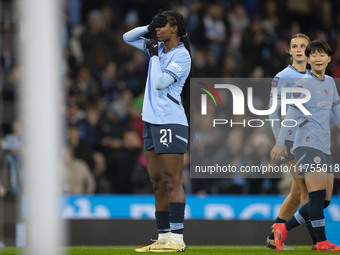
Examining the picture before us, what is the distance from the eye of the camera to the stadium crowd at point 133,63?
9.12 meters

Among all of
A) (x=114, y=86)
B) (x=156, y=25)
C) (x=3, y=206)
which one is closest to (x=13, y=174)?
(x=3, y=206)

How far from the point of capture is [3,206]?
6.39 m

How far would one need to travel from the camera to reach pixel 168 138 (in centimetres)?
536

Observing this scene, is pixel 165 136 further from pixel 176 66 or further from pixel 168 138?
pixel 176 66

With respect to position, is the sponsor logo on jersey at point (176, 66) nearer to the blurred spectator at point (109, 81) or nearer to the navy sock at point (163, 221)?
the navy sock at point (163, 221)

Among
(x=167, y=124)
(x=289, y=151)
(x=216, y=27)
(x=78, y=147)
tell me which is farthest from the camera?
(x=216, y=27)

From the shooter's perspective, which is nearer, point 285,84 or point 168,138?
point 168,138

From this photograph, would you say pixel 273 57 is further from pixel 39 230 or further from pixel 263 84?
pixel 39 230

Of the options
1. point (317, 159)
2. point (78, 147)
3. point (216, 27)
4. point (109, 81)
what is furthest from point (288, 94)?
point (216, 27)

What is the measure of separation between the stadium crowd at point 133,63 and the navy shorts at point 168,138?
205 cm

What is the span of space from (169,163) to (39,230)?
2789 mm

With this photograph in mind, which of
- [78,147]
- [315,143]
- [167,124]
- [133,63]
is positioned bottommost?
[78,147]

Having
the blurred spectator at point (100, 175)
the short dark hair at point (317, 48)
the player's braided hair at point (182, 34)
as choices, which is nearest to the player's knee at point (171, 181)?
the player's braided hair at point (182, 34)

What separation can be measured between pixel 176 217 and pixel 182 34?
1.29 meters
